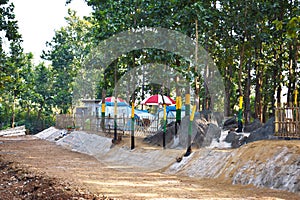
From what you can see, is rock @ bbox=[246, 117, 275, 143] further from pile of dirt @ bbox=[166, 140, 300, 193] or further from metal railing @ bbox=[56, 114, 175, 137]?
metal railing @ bbox=[56, 114, 175, 137]

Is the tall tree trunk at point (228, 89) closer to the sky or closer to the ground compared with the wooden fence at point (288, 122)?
closer to the sky

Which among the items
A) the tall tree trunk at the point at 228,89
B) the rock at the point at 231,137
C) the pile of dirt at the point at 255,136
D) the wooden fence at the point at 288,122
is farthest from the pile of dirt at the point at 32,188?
the tall tree trunk at the point at 228,89

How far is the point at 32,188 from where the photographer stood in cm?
1200

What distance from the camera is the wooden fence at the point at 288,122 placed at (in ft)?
44.2

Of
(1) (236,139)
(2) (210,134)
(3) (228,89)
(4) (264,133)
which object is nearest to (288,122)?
(4) (264,133)

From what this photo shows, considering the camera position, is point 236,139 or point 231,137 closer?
point 236,139

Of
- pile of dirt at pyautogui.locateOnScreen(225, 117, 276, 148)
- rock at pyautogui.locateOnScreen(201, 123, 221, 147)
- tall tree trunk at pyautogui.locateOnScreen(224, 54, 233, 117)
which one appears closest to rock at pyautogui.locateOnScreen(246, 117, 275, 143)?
pile of dirt at pyautogui.locateOnScreen(225, 117, 276, 148)

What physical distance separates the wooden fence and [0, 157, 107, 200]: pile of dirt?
653 cm

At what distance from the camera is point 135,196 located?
393 inches

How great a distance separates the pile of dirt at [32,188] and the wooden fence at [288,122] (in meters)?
6.53

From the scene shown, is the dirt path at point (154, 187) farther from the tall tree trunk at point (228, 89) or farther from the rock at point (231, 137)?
the tall tree trunk at point (228, 89)

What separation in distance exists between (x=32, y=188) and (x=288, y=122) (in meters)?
7.43

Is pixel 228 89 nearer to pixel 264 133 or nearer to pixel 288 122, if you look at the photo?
pixel 264 133

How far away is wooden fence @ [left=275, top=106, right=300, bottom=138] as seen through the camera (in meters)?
13.5
